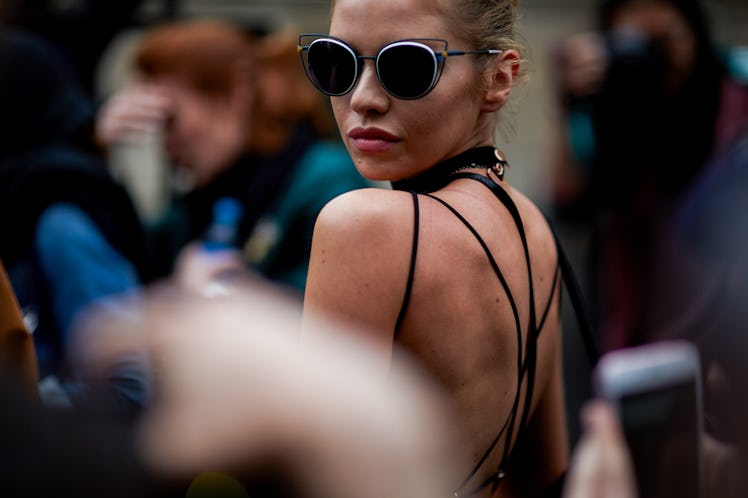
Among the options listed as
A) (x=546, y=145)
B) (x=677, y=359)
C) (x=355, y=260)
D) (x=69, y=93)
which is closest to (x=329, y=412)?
(x=355, y=260)

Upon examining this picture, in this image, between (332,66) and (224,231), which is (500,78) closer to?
(332,66)

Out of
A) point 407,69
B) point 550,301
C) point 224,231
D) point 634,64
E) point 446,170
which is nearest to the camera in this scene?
point 407,69

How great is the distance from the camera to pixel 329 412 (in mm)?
1092

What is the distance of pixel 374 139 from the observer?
1.82 meters

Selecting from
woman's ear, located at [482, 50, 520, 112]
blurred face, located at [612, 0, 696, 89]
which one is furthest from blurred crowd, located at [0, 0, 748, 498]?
woman's ear, located at [482, 50, 520, 112]

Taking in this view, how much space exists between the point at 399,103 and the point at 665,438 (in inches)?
42.0

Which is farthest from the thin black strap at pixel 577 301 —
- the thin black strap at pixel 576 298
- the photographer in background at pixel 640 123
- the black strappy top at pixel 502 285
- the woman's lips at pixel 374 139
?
the photographer in background at pixel 640 123

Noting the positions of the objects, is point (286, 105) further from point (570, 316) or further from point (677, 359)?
point (677, 359)

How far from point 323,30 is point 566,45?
211 inches

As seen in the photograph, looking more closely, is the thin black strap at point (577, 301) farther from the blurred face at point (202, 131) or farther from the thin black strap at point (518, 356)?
the blurred face at point (202, 131)

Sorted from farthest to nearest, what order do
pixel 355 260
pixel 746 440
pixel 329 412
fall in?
pixel 746 440 → pixel 355 260 → pixel 329 412

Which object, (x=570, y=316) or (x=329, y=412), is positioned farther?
(x=570, y=316)

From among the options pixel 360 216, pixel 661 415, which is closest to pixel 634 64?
pixel 661 415

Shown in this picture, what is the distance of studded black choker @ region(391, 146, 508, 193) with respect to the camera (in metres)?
1.87
